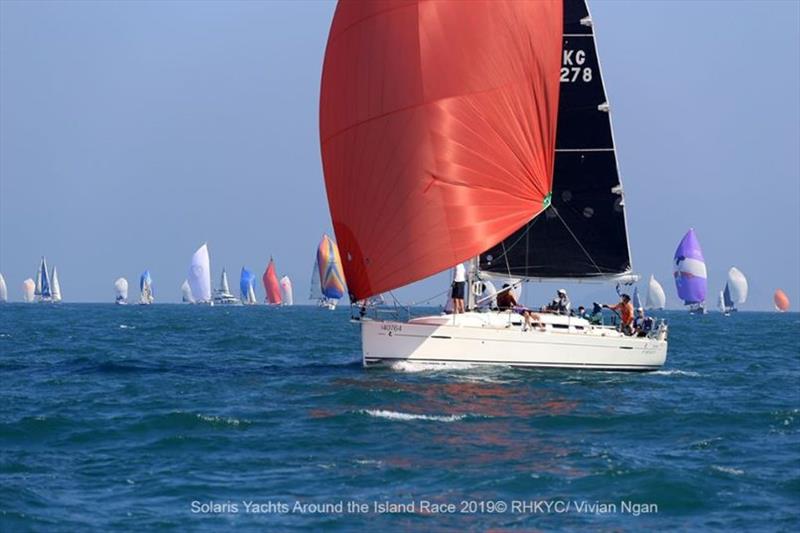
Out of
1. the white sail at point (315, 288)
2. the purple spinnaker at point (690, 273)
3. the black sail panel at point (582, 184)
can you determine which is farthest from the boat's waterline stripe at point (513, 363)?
the white sail at point (315, 288)

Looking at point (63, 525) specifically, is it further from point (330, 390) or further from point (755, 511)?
point (330, 390)

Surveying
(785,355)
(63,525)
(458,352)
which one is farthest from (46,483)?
(785,355)

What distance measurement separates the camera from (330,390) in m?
28.9

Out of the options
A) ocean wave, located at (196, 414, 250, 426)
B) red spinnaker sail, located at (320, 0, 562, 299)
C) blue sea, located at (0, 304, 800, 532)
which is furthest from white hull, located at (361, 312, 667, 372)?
ocean wave, located at (196, 414, 250, 426)

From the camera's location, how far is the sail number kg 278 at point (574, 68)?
35344mm

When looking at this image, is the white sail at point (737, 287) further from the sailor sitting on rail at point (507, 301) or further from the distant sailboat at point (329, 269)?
the sailor sitting on rail at point (507, 301)

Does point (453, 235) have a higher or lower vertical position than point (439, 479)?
higher

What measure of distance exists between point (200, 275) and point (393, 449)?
148316 mm

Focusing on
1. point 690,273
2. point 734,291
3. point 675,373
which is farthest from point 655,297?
point 675,373

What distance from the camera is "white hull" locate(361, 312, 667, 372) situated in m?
31.4

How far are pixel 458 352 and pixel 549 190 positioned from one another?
4565mm

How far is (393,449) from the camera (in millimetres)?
21031

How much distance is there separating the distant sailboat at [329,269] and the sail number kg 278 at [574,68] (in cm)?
9402

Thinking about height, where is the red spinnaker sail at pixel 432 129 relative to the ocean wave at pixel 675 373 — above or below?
above
